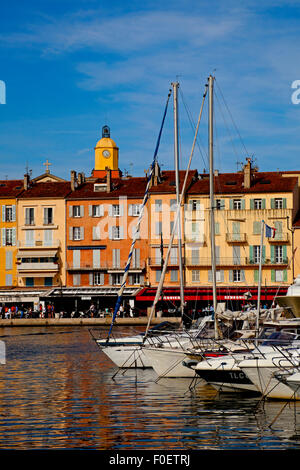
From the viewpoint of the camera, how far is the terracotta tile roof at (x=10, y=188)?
84.1 meters

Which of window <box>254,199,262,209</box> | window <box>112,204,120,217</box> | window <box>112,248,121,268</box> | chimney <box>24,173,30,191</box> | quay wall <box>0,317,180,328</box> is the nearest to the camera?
quay wall <box>0,317,180,328</box>

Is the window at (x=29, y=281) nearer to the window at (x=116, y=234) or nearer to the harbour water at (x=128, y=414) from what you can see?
the window at (x=116, y=234)

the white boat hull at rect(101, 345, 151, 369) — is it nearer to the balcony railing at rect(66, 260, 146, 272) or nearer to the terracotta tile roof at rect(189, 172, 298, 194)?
the terracotta tile roof at rect(189, 172, 298, 194)

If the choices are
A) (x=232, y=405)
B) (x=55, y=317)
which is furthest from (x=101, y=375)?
(x=55, y=317)

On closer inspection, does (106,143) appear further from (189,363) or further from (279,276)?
(189,363)

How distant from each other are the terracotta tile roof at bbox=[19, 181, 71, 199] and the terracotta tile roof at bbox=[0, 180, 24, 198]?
1.01 meters

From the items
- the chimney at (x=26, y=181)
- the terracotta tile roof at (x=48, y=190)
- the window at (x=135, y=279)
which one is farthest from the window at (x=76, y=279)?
the chimney at (x=26, y=181)

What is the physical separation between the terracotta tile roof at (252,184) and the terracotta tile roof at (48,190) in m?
13.3

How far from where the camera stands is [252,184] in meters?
80.0

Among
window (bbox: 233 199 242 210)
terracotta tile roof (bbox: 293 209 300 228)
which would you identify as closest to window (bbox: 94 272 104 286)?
window (bbox: 233 199 242 210)

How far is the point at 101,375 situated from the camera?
1320 inches

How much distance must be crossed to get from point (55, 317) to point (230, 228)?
59.0 feet

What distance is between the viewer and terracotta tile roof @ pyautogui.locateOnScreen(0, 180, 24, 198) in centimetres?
8412

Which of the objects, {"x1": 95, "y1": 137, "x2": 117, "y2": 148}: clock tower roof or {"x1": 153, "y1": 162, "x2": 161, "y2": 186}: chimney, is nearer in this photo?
{"x1": 153, "y1": 162, "x2": 161, "y2": 186}: chimney
